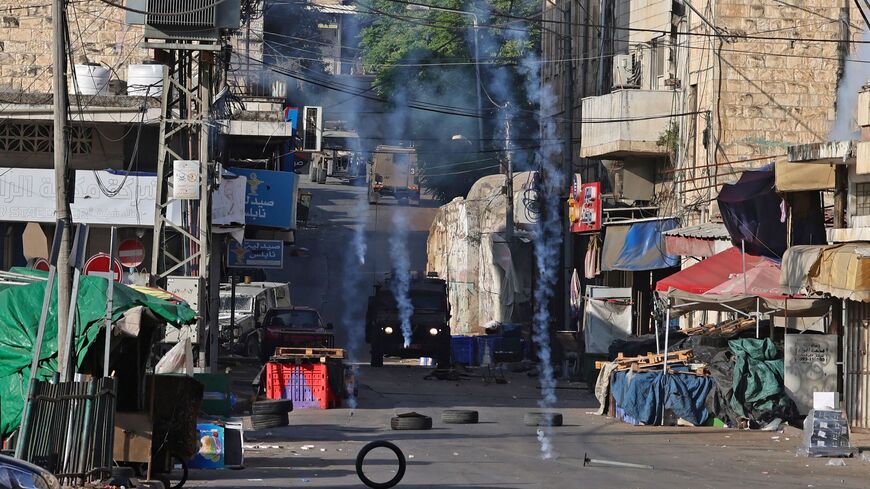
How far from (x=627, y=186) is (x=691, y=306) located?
14.8 meters

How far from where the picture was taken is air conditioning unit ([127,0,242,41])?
26062 millimetres

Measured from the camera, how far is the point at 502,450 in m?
19.5

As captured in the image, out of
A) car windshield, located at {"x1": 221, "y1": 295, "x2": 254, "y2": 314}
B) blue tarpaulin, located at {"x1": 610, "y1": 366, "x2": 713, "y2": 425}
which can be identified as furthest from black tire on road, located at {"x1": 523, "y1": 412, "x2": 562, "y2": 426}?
car windshield, located at {"x1": 221, "y1": 295, "x2": 254, "y2": 314}

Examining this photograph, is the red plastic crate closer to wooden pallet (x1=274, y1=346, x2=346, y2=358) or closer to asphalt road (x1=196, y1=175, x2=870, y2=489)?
wooden pallet (x1=274, y1=346, x2=346, y2=358)

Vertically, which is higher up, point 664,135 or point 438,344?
→ point 664,135

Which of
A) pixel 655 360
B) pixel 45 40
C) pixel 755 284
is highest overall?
pixel 45 40

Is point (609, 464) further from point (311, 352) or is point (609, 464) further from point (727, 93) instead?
point (727, 93)

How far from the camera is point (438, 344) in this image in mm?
39438

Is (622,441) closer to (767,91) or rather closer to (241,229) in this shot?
(241,229)

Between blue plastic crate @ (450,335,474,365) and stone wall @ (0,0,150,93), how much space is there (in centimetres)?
1278

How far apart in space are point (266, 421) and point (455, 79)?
47.4 metres

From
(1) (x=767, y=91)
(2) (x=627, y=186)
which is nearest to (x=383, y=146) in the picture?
(2) (x=627, y=186)

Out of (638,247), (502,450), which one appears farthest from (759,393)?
(638,247)

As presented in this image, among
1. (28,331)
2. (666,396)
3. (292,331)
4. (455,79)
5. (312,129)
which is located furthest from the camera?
(455,79)
